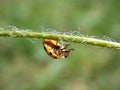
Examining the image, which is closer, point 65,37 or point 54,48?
point 65,37

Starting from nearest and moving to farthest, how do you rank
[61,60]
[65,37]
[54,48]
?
[65,37]
[54,48]
[61,60]

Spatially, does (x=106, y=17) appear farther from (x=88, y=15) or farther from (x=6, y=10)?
(x=6, y=10)

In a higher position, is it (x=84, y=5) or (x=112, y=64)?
(x=84, y=5)

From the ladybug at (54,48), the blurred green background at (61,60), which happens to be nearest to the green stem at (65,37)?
the ladybug at (54,48)

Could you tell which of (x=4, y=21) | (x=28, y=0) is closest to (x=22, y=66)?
(x=4, y=21)

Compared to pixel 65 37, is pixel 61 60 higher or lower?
lower

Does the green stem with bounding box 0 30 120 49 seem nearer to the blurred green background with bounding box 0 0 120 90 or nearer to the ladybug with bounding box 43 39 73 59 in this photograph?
the ladybug with bounding box 43 39 73 59

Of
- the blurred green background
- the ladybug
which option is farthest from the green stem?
the blurred green background

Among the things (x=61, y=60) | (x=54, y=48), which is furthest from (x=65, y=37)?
(x=61, y=60)

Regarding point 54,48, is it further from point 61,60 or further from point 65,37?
point 61,60
